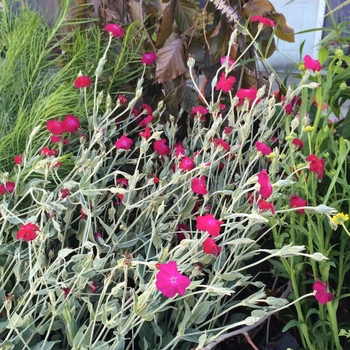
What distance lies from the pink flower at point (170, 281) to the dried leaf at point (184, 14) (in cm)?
55

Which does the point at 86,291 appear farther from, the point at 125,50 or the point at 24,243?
the point at 125,50

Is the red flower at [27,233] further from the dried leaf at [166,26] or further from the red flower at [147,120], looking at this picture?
the dried leaf at [166,26]

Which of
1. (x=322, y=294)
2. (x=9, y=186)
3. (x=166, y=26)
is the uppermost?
(x=166, y=26)

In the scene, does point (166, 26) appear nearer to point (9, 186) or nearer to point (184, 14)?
point (184, 14)

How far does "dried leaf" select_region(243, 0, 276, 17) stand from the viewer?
811 millimetres

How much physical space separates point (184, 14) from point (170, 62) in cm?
10

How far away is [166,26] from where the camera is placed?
2.73 feet

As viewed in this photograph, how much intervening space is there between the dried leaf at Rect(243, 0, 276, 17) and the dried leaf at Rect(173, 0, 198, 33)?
10cm

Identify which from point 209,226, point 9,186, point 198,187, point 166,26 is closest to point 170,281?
point 209,226

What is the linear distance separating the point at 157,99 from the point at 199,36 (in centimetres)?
16

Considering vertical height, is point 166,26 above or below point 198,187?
above

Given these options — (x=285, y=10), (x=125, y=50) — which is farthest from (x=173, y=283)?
(x=285, y=10)

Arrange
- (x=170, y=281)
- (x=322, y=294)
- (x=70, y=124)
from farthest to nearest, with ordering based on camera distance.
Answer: (x=70, y=124), (x=322, y=294), (x=170, y=281)

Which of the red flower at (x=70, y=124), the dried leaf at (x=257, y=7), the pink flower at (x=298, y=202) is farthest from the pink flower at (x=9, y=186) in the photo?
the dried leaf at (x=257, y=7)
